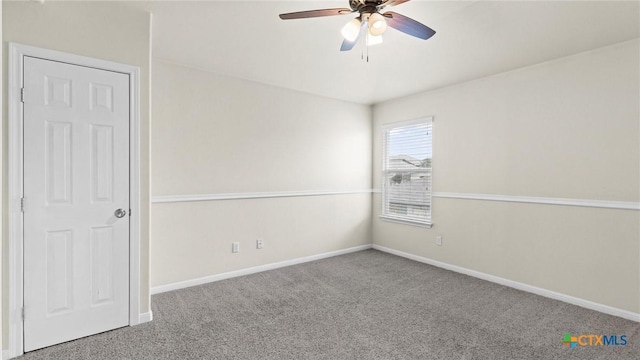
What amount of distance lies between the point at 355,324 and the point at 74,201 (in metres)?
2.34

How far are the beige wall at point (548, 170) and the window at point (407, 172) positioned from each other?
18 centimetres

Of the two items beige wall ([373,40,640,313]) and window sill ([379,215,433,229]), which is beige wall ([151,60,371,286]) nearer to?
window sill ([379,215,433,229])

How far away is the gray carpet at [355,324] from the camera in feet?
8.20

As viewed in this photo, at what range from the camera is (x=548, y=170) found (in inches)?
137

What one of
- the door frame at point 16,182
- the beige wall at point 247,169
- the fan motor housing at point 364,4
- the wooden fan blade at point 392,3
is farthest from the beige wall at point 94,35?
the wooden fan blade at point 392,3

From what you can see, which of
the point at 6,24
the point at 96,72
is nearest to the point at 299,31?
the point at 96,72

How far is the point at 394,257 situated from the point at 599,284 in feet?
7.39

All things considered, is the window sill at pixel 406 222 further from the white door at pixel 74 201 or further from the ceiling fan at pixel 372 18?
the white door at pixel 74 201

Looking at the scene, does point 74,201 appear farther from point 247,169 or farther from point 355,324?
point 355,324

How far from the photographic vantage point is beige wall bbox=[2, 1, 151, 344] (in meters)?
2.37

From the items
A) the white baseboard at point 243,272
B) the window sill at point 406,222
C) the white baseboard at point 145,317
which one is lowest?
the white baseboard at point 145,317

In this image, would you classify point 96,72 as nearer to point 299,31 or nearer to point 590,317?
point 299,31

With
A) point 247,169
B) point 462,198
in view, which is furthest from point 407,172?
point 247,169

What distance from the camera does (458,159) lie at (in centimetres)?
425
